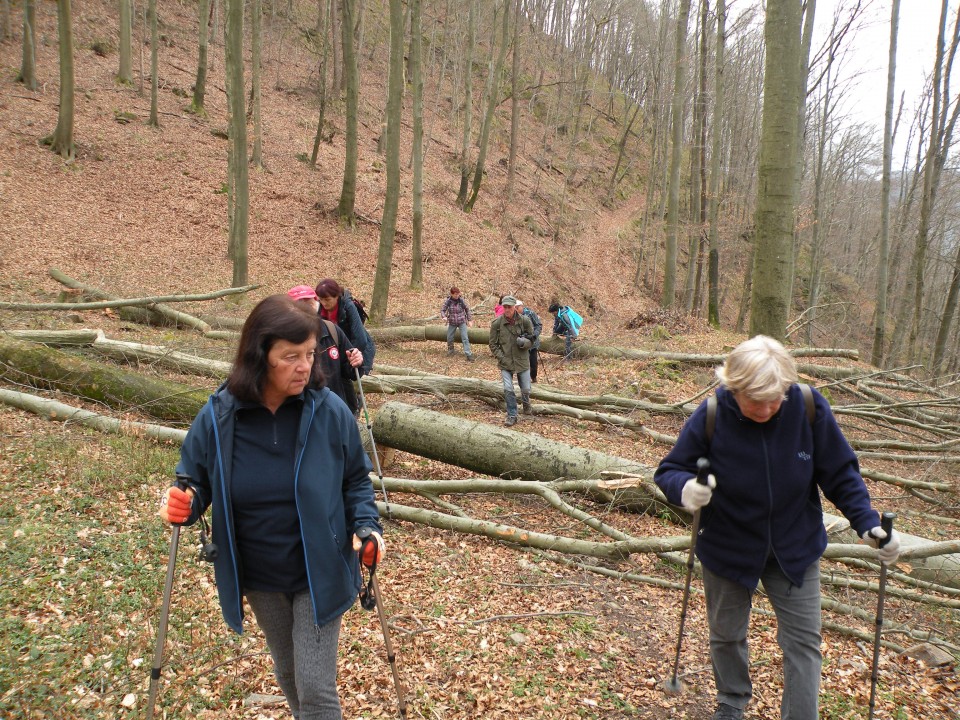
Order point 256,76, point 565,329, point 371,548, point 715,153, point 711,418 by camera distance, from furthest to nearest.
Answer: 1. point 256,76
2. point 715,153
3. point 565,329
4. point 711,418
5. point 371,548

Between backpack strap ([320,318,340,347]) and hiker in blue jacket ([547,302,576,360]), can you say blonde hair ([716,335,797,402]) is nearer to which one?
backpack strap ([320,318,340,347])

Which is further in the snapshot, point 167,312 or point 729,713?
point 167,312

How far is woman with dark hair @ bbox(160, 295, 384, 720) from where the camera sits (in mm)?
2371

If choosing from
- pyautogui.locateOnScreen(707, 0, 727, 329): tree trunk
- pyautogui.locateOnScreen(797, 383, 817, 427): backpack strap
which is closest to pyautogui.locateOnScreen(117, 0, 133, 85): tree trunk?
pyautogui.locateOnScreen(707, 0, 727, 329): tree trunk

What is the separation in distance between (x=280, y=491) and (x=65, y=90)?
21.3m

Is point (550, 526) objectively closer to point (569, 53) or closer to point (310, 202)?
point (310, 202)

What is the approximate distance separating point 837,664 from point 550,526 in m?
2.75

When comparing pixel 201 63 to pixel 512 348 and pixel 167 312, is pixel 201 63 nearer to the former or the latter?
pixel 167 312

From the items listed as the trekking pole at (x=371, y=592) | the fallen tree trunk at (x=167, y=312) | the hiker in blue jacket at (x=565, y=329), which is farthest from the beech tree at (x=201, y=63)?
the trekking pole at (x=371, y=592)

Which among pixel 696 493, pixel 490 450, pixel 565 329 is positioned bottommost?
pixel 490 450

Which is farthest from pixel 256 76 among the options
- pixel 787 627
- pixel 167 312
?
pixel 787 627

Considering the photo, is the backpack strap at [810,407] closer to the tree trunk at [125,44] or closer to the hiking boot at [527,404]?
the hiking boot at [527,404]

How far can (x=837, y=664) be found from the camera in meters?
4.20

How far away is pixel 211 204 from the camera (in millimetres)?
20672
